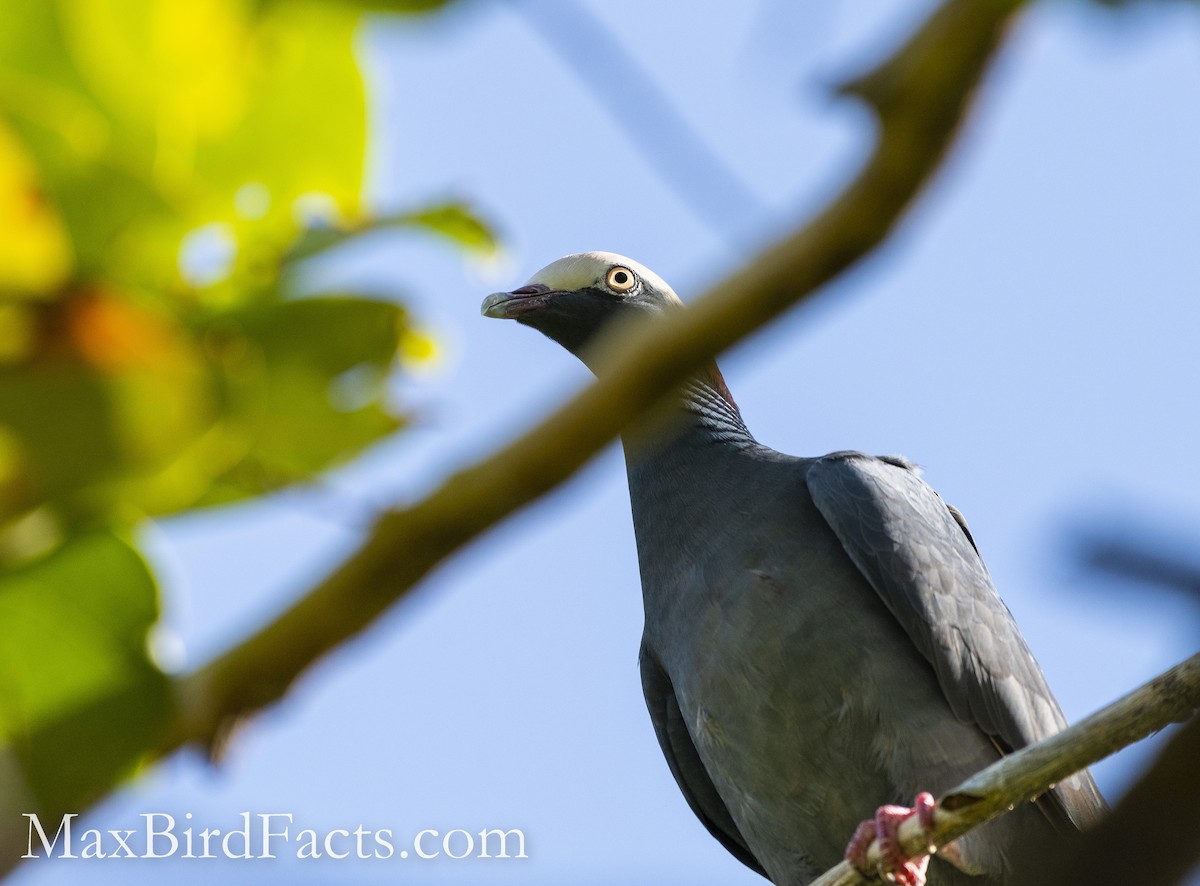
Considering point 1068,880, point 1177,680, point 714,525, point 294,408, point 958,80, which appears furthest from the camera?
point 714,525

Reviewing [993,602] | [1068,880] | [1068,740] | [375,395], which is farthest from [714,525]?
[1068,880]

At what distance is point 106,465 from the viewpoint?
94cm

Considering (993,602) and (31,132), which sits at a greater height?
(31,132)

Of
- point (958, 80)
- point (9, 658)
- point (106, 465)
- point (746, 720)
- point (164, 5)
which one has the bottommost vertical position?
point (746, 720)

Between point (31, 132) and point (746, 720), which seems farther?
point (746, 720)

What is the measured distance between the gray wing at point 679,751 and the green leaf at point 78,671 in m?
5.16

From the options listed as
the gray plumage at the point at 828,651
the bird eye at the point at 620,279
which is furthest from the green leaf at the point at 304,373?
the bird eye at the point at 620,279

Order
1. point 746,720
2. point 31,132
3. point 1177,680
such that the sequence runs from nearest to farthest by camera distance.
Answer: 1. point 31,132
2. point 1177,680
3. point 746,720

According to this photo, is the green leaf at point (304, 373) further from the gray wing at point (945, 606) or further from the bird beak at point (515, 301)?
the bird beak at point (515, 301)

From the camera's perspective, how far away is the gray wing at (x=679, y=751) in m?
6.25

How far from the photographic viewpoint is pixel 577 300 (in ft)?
22.3

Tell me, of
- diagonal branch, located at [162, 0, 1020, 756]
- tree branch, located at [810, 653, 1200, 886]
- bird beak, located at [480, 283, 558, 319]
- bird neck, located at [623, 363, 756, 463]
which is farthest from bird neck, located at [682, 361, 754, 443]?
diagonal branch, located at [162, 0, 1020, 756]

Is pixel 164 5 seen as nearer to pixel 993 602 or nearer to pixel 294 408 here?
pixel 294 408

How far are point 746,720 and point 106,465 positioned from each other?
4715 mm
